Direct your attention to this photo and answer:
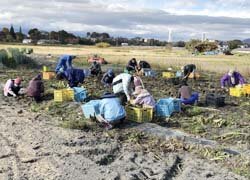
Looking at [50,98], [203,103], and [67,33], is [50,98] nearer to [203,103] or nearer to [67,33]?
[203,103]

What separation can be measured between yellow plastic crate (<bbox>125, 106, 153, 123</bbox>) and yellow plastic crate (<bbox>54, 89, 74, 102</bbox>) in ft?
9.60

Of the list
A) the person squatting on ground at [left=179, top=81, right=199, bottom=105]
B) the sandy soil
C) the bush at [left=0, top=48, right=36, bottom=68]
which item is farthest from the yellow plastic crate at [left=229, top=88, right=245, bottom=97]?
the bush at [left=0, top=48, right=36, bottom=68]

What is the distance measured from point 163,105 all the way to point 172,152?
2.97m

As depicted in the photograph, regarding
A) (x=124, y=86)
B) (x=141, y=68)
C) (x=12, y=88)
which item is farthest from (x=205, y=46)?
(x=124, y=86)

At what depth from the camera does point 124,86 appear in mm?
Result: 11719

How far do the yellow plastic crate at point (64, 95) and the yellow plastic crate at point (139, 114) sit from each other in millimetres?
2927

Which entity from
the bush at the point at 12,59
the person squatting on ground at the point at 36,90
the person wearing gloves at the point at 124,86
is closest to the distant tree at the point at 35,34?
the bush at the point at 12,59

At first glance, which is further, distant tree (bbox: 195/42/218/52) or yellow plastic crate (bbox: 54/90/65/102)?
distant tree (bbox: 195/42/218/52)

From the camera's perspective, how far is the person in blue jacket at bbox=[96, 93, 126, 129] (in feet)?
33.3

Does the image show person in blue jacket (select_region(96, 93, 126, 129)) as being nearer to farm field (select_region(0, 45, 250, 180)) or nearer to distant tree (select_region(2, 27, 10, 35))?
farm field (select_region(0, 45, 250, 180))

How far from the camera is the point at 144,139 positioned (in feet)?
31.9

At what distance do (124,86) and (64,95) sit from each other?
251 centimetres

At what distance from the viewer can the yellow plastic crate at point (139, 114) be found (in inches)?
431

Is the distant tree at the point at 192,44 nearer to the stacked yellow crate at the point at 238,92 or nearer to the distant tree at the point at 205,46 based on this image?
the distant tree at the point at 205,46
